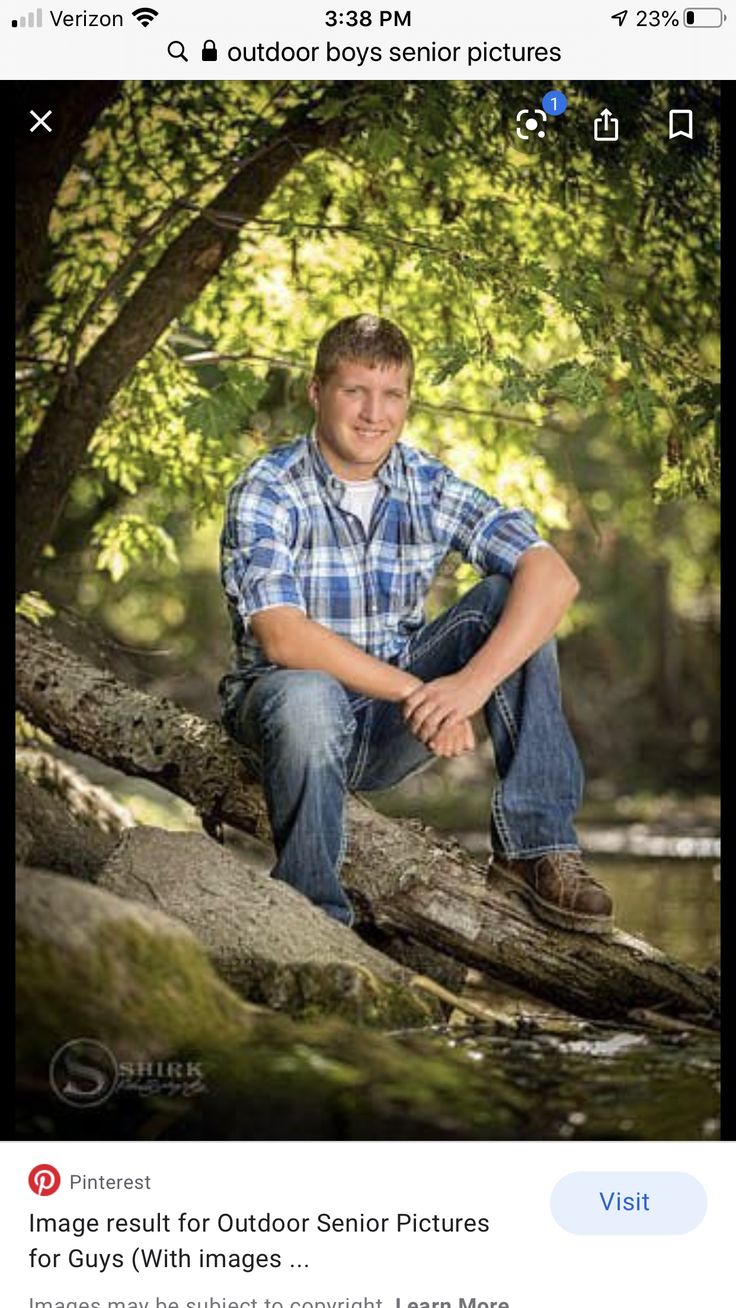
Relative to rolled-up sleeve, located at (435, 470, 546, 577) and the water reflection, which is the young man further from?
the water reflection

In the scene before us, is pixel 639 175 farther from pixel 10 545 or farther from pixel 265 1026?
pixel 265 1026

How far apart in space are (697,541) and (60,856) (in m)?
9.47

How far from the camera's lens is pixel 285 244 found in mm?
5078

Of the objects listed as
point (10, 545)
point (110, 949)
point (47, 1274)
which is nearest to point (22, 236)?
point (10, 545)

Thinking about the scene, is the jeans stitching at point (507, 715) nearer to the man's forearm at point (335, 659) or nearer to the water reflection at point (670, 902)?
the man's forearm at point (335, 659)

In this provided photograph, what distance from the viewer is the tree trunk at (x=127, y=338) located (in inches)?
187

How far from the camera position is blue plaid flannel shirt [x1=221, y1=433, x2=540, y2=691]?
143 inches

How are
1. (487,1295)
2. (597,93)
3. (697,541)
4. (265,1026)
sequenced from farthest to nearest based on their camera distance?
(697,541) < (597,93) < (265,1026) < (487,1295)

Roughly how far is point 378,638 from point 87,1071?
1.30 metres

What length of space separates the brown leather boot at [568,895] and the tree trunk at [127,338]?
213 cm

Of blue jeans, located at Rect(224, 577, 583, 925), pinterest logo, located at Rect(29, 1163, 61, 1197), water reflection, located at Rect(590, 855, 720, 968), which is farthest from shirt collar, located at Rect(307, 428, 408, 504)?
water reflection, located at Rect(590, 855, 720, 968)
